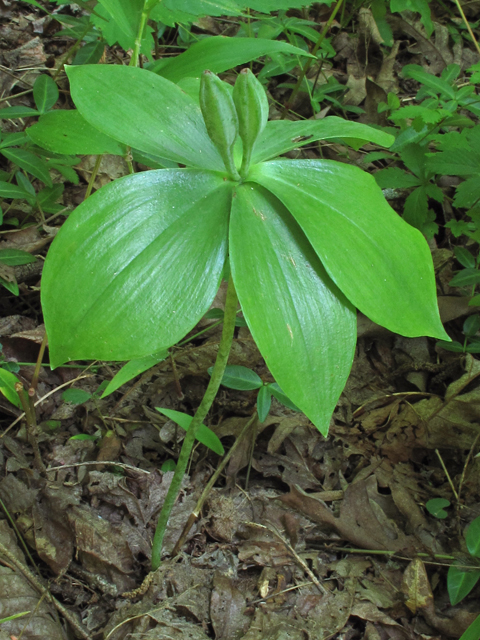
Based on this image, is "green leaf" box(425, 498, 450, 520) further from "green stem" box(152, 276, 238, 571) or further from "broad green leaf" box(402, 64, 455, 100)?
"broad green leaf" box(402, 64, 455, 100)

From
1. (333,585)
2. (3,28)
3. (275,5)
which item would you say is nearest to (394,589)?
(333,585)

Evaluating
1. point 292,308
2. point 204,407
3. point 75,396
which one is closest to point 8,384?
point 75,396

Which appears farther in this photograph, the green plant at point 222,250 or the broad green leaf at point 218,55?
the broad green leaf at point 218,55

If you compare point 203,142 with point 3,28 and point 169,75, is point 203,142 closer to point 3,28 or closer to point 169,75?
point 169,75

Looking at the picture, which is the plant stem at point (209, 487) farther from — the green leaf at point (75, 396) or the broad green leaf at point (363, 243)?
the broad green leaf at point (363, 243)

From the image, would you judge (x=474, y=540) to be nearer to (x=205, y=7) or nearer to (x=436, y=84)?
(x=205, y=7)

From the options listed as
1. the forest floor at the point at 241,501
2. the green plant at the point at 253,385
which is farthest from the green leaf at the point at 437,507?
the green plant at the point at 253,385

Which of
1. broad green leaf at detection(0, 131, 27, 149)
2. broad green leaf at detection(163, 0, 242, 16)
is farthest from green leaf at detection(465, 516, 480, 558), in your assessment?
broad green leaf at detection(0, 131, 27, 149)
